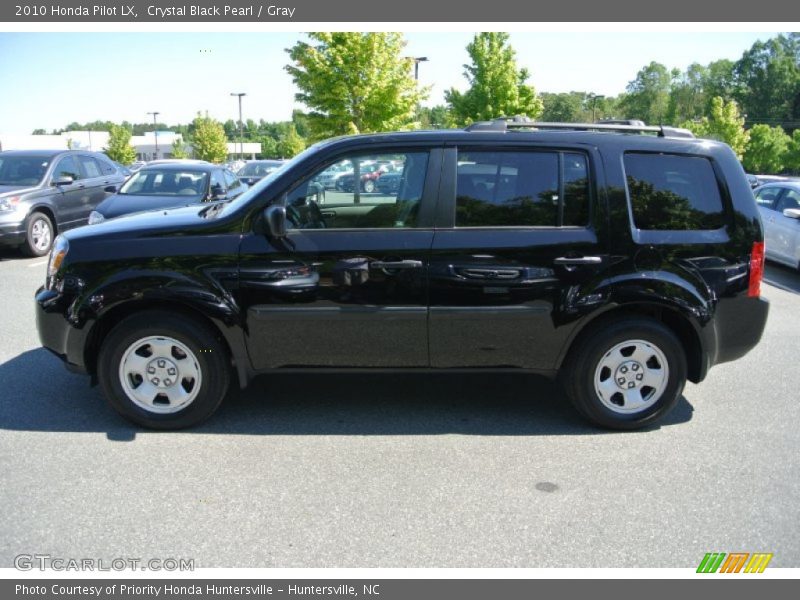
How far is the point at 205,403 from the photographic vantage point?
428cm

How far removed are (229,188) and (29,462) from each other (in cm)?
875

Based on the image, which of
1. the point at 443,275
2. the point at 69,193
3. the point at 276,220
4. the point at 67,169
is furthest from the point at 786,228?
the point at 67,169

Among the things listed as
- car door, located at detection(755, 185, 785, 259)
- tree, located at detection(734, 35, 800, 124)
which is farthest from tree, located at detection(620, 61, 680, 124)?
car door, located at detection(755, 185, 785, 259)

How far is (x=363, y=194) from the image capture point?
4367 millimetres

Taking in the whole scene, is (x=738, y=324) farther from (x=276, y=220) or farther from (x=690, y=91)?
(x=690, y=91)

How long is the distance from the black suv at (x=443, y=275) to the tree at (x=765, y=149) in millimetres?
51806

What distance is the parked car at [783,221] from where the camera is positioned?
35.2 feet

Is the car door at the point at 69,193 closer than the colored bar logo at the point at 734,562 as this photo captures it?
No

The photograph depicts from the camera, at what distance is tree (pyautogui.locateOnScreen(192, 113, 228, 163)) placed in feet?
224

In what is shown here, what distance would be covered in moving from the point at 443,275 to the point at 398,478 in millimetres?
1253

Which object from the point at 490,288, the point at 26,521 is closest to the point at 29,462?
the point at 26,521

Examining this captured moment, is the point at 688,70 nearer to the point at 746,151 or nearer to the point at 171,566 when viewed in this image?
the point at 746,151

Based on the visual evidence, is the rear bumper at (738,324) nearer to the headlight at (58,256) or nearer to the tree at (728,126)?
the headlight at (58,256)

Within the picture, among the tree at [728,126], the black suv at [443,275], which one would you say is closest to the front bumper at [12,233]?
the black suv at [443,275]
